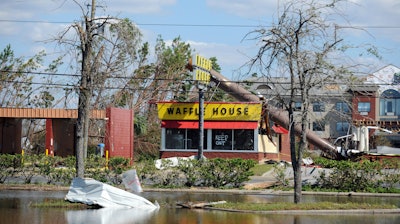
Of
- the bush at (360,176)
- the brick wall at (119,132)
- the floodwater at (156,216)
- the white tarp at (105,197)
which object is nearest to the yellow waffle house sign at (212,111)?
the brick wall at (119,132)

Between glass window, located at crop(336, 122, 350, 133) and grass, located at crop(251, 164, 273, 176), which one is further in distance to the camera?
glass window, located at crop(336, 122, 350, 133)

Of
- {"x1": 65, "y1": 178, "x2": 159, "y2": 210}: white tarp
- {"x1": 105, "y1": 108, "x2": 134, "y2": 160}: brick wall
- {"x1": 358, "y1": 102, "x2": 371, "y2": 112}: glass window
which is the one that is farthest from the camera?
{"x1": 358, "y1": 102, "x2": 371, "y2": 112}: glass window

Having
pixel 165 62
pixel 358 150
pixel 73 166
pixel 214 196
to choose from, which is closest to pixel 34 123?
pixel 165 62

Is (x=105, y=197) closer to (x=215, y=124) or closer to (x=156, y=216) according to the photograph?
(x=156, y=216)

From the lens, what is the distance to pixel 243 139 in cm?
4578

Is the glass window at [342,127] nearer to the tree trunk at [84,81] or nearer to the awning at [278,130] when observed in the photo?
the awning at [278,130]

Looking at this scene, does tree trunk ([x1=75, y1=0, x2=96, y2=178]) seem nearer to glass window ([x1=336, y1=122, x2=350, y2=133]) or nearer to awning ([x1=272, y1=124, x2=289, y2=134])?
awning ([x1=272, y1=124, x2=289, y2=134])

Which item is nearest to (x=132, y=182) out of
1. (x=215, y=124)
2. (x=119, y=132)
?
(x=119, y=132)

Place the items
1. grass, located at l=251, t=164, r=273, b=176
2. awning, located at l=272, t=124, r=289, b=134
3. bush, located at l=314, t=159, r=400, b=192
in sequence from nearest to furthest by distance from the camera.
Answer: bush, located at l=314, t=159, r=400, b=192, grass, located at l=251, t=164, r=273, b=176, awning, located at l=272, t=124, r=289, b=134

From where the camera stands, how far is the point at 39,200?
23234mm

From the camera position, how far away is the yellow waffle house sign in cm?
4538

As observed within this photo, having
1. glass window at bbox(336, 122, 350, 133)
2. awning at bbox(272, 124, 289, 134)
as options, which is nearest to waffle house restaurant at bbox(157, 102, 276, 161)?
awning at bbox(272, 124, 289, 134)

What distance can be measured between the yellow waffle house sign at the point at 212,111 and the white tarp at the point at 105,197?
80.4 feet

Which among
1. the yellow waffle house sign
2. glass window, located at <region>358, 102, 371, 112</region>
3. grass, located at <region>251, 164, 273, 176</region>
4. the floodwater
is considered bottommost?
the floodwater
